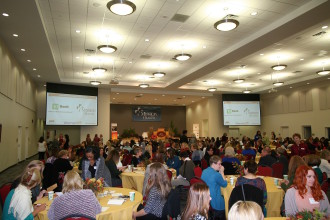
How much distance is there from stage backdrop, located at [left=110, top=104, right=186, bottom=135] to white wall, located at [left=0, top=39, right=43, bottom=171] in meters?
12.9

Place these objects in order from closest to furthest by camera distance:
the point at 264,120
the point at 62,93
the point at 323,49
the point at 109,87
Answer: the point at 323,49
the point at 62,93
the point at 109,87
the point at 264,120

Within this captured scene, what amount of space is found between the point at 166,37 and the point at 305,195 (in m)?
7.14

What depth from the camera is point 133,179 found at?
6578mm

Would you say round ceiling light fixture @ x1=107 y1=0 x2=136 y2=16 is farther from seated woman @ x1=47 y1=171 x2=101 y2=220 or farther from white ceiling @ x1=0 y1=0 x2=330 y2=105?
seated woman @ x1=47 y1=171 x2=101 y2=220

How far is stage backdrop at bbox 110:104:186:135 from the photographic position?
28.0 metres

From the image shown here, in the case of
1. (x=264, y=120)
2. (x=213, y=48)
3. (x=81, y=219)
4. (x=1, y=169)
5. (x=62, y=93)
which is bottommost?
(x=1, y=169)

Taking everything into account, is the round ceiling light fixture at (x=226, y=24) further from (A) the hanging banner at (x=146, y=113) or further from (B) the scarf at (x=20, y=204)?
(A) the hanging banner at (x=146, y=113)

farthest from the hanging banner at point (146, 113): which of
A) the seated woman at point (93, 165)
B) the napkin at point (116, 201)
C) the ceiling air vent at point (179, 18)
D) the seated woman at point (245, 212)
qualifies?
the seated woman at point (245, 212)

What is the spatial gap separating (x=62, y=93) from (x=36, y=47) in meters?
6.48

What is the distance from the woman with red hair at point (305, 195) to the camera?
3.12 metres

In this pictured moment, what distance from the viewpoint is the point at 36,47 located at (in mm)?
9359

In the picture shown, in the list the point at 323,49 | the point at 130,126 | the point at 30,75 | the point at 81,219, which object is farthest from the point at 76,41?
the point at 130,126

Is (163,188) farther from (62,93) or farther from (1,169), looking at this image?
(62,93)

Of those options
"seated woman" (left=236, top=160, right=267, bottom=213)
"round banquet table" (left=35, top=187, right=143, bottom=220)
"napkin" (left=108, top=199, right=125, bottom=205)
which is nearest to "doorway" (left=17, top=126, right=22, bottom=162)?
"round banquet table" (left=35, top=187, right=143, bottom=220)
